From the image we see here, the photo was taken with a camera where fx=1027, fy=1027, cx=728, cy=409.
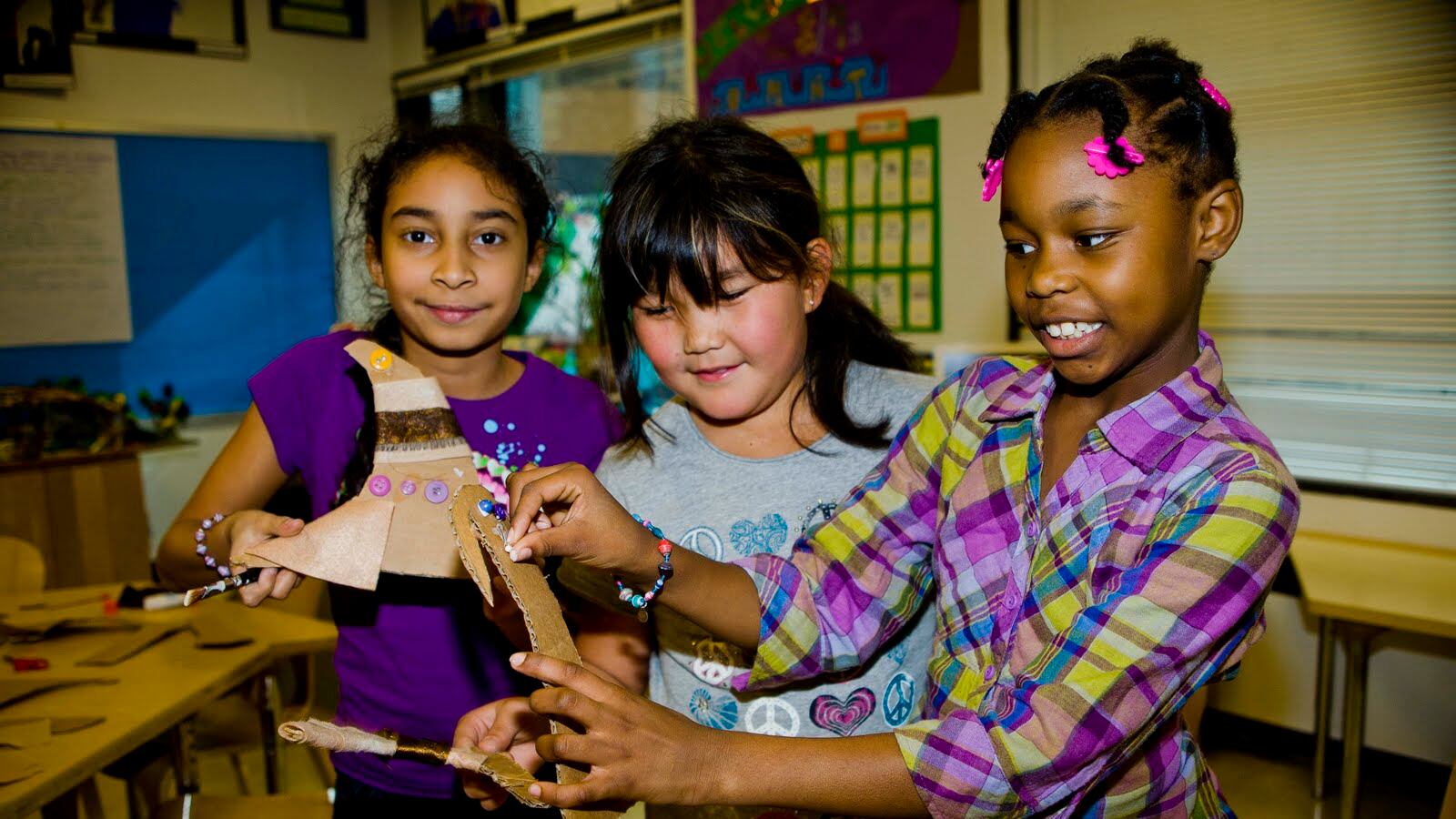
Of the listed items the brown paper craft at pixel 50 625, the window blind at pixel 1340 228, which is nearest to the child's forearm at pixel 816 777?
the brown paper craft at pixel 50 625

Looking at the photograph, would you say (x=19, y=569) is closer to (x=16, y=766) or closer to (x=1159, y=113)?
(x=16, y=766)

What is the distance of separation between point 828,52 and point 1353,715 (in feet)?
9.51

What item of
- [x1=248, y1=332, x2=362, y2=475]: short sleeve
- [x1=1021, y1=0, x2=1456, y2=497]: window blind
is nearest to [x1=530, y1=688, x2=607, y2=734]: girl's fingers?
[x1=248, y1=332, x2=362, y2=475]: short sleeve

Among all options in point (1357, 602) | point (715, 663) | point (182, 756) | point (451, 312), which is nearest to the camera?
point (715, 663)

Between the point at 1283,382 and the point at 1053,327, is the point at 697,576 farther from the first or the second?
the point at 1283,382

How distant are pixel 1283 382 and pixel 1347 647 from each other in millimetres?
881

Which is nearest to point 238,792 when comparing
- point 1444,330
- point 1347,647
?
point 1347,647

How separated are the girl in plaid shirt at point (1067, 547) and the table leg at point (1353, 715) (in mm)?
2140

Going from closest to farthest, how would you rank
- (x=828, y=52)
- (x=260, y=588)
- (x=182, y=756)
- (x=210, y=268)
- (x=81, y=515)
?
(x=260, y=588)
(x=182, y=756)
(x=828, y=52)
(x=81, y=515)
(x=210, y=268)

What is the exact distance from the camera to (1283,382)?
326 cm

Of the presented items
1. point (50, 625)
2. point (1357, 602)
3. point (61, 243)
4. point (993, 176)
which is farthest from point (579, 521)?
point (61, 243)

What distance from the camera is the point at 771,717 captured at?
1219 millimetres

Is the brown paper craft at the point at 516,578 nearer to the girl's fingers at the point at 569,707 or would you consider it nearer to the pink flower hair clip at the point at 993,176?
the girl's fingers at the point at 569,707

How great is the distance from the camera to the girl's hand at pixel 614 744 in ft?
2.56
